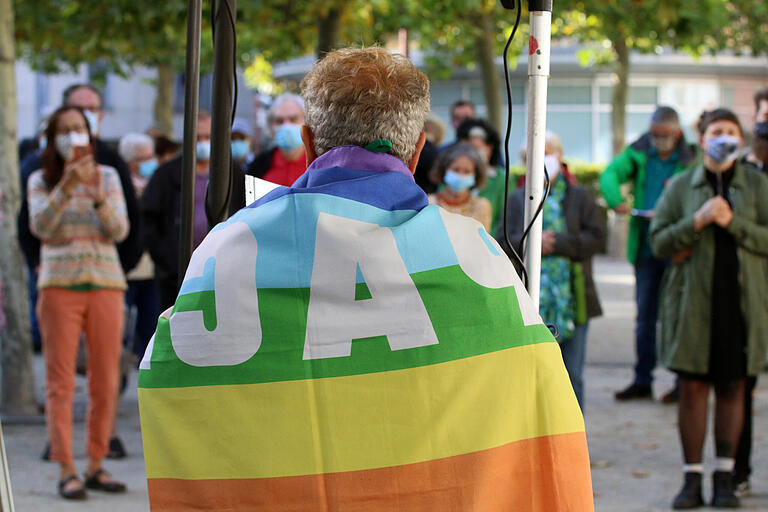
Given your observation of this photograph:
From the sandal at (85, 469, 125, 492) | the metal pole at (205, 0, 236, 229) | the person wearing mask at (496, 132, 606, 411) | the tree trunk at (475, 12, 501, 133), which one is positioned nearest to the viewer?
the metal pole at (205, 0, 236, 229)

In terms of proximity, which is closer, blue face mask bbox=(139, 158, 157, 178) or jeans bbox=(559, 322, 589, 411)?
jeans bbox=(559, 322, 589, 411)

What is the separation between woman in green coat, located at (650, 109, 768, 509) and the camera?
18.7ft

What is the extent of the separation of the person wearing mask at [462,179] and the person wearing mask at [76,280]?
1912mm

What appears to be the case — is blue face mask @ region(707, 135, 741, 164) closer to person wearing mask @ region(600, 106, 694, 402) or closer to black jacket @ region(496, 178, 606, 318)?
black jacket @ region(496, 178, 606, 318)

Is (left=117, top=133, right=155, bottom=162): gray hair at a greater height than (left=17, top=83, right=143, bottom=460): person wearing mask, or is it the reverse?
(left=117, top=133, right=155, bottom=162): gray hair

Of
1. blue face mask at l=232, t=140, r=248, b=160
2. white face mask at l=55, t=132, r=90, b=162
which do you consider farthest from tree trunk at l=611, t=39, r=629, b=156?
white face mask at l=55, t=132, r=90, b=162

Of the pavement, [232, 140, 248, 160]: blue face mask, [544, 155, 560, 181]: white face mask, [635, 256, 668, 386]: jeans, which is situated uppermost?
[232, 140, 248, 160]: blue face mask

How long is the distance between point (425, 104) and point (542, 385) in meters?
0.68

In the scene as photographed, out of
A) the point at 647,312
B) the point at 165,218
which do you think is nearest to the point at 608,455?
the point at 647,312

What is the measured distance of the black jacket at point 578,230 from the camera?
633cm

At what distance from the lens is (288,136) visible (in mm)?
6672

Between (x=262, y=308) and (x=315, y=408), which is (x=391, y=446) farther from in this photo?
(x=262, y=308)

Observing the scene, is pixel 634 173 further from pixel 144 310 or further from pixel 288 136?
pixel 144 310

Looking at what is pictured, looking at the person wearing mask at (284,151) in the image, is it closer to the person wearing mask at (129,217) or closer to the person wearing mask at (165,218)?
the person wearing mask at (165,218)
